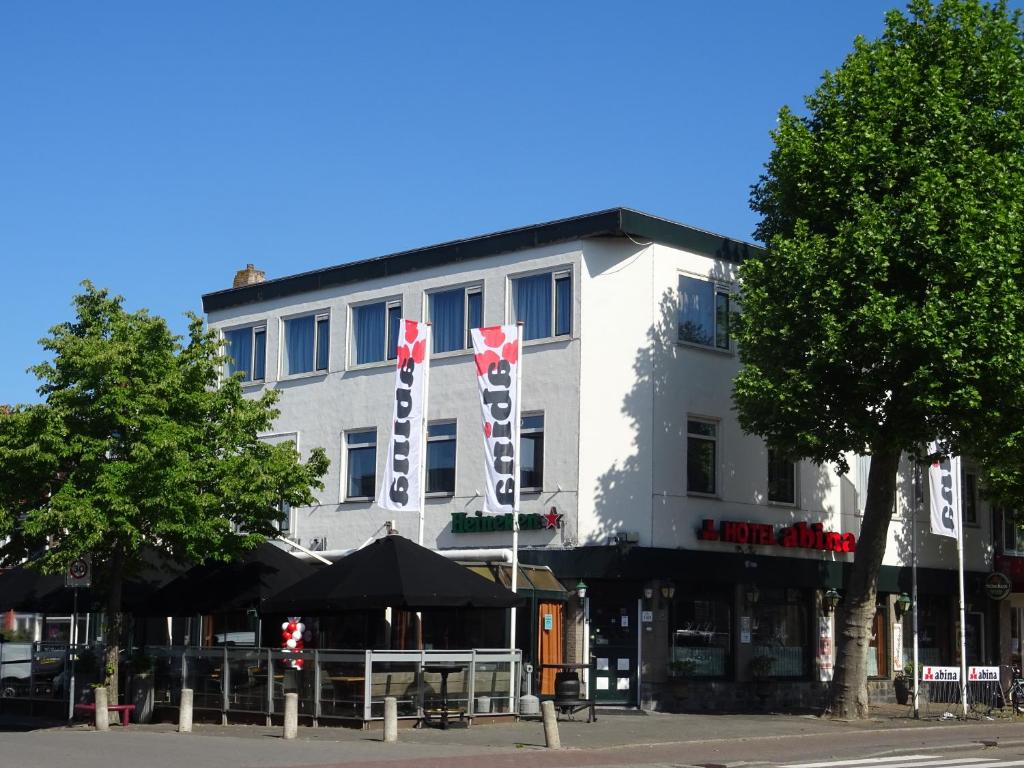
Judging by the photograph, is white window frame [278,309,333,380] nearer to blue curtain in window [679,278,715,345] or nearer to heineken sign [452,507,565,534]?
heineken sign [452,507,565,534]

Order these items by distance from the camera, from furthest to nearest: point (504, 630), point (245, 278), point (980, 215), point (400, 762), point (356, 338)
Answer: point (245, 278) < point (356, 338) < point (504, 630) < point (980, 215) < point (400, 762)

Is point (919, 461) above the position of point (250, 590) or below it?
above

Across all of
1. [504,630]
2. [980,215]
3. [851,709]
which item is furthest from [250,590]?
[980,215]

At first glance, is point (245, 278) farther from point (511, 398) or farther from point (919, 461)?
point (919, 461)

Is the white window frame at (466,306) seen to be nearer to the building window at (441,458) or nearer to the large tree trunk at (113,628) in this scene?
the building window at (441,458)

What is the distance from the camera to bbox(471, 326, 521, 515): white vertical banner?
27.3 meters

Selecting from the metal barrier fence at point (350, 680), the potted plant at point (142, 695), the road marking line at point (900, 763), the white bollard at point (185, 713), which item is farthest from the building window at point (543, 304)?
the road marking line at point (900, 763)

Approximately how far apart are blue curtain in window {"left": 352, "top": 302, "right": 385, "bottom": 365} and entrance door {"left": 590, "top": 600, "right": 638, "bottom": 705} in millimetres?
8437

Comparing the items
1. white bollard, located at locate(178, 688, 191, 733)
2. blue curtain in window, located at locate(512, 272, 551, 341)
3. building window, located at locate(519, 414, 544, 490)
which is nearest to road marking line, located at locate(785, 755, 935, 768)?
white bollard, located at locate(178, 688, 191, 733)

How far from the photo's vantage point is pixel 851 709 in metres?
27.1

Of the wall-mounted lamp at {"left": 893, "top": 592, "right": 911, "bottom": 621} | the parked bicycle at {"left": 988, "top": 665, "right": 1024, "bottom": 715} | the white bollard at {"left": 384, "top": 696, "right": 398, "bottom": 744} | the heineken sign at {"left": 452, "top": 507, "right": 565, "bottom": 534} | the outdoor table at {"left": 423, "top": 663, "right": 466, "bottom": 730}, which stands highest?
the heineken sign at {"left": 452, "top": 507, "right": 565, "bottom": 534}

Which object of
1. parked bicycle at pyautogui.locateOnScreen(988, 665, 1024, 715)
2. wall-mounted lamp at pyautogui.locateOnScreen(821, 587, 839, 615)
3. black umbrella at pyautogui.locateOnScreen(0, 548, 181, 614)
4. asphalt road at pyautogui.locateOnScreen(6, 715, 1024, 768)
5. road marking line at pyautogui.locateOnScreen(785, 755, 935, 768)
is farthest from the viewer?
wall-mounted lamp at pyautogui.locateOnScreen(821, 587, 839, 615)

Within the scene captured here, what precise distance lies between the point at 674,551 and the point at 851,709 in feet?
15.6

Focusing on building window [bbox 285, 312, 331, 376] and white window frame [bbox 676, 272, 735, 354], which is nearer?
white window frame [bbox 676, 272, 735, 354]
